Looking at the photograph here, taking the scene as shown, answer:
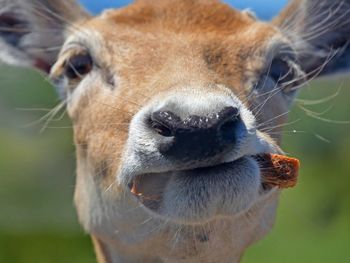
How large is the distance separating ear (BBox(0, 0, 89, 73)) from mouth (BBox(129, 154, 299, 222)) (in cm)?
230

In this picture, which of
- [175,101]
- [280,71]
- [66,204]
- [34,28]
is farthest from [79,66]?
[66,204]

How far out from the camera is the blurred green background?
655 inches

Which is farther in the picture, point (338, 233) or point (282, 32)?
point (338, 233)

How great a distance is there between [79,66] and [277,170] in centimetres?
195

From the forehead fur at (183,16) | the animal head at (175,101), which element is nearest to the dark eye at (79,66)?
the animal head at (175,101)

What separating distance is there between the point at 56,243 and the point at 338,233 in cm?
814

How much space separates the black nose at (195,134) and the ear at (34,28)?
2520 millimetres

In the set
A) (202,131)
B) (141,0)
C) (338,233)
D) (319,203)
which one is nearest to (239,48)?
(141,0)

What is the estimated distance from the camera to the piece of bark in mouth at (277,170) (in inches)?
205

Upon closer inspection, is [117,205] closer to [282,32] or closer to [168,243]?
[168,243]

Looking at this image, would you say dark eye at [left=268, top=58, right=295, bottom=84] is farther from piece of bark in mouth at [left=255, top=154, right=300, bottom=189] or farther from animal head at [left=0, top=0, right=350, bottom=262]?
piece of bark in mouth at [left=255, top=154, right=300, bottom=189]

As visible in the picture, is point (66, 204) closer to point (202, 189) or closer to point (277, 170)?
point (277, 170)

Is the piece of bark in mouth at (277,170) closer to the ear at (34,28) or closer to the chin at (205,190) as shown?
the chin at (205,190)

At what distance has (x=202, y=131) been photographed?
4652 mm
